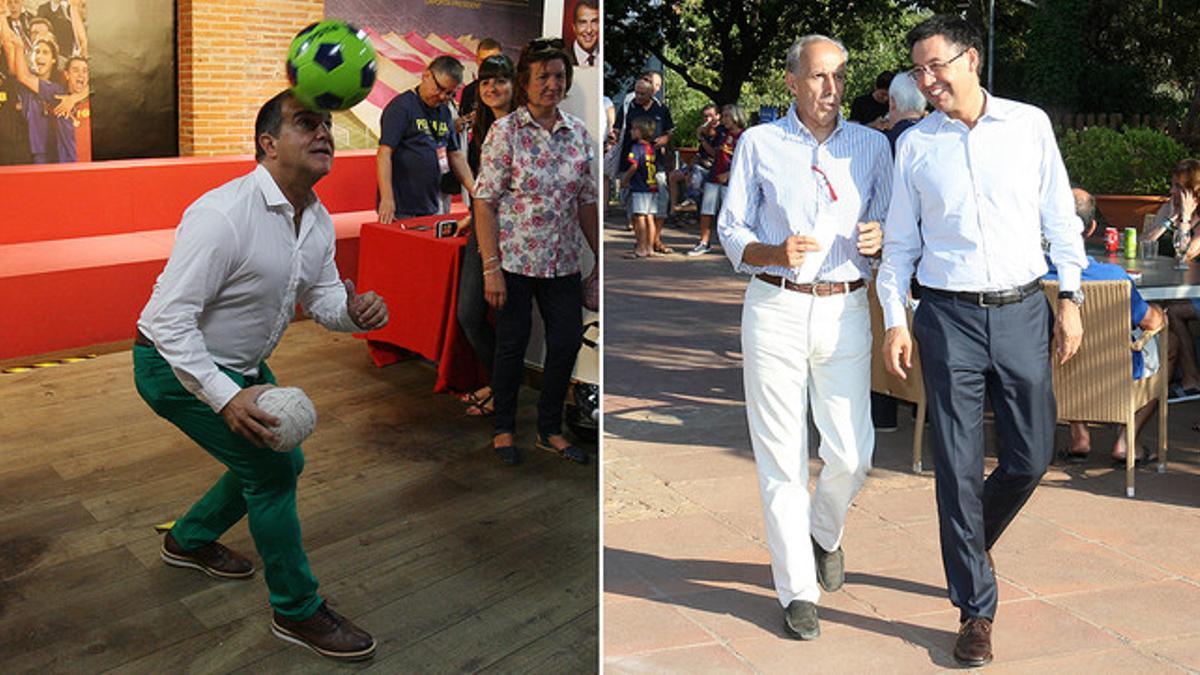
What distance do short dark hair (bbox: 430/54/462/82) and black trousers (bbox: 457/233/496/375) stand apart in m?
0.63

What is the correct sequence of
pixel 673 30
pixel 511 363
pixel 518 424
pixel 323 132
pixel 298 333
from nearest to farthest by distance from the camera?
pixel 323 132
pixel 511 363
pixel 518 424
pixel 298 333
pixel 673 30

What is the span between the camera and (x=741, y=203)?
114 inches

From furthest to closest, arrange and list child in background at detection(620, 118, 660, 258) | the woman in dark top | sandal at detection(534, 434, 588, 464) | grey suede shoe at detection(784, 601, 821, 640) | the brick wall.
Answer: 1. child in background at detection(620, 118, 660, 258)
2. the brick wall
3. sandal at detection(534, 434, 588, 464)
4. the woman in dark top
5. grey suede shoe at detection(784, 601, 821, 640)

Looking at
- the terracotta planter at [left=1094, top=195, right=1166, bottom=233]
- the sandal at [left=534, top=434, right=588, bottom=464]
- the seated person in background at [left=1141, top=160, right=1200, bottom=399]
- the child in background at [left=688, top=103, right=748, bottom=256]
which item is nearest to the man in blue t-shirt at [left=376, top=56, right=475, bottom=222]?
the sandal at [left=534, top=434, right=588, bottom=464]

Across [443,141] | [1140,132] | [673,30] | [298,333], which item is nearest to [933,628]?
[443,141]

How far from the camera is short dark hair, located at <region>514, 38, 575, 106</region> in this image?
12.5ft

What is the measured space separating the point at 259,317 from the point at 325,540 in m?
1.08

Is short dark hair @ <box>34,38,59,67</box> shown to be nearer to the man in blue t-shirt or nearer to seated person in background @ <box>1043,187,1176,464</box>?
the man in blue t-shirt

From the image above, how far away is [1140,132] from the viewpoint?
10602 millimetres

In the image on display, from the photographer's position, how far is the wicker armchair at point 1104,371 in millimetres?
3809

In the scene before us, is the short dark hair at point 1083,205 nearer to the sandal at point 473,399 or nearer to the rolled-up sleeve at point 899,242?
the rolled-up sleeve at point 899,242

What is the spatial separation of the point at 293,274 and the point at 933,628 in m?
1.70

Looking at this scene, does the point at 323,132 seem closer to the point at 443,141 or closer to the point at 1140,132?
the point at 443,141

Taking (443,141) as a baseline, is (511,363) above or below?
below
